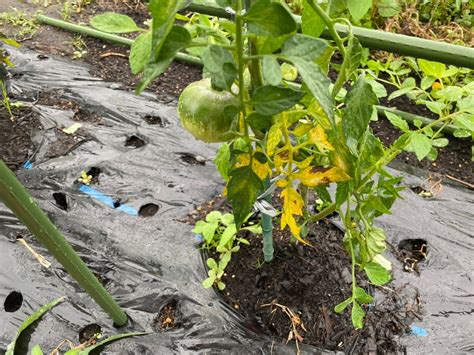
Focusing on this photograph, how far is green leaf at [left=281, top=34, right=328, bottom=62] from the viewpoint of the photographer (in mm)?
467

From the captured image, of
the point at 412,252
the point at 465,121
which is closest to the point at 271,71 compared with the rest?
the point at 465,121

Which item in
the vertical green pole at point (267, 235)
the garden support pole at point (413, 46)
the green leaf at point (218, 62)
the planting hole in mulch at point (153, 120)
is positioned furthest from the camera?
the planting hole in mulch at point (153, 120)

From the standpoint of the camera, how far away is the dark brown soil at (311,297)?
1.22 metres

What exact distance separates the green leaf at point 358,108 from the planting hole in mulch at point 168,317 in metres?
0.95

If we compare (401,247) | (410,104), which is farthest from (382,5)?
(410,104)

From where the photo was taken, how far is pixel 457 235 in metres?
1.52

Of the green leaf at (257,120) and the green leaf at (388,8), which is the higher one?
the green leaf at (388,8)

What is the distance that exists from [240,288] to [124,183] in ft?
2.38

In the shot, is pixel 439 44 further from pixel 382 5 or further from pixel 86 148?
pixel 86 148

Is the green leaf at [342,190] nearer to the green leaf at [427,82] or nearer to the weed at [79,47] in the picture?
the green leaf at [427,82]

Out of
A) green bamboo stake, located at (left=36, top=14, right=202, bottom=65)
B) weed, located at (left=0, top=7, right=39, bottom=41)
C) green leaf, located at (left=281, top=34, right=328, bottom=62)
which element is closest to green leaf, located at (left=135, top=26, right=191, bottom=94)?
green leaf, located at (left=281, top=34, right=328, bottom=62)

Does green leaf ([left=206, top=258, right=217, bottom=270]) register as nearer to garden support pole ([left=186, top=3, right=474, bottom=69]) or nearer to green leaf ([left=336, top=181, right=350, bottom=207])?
green leaf ([left=336, top=181, right=350, bottom=207])

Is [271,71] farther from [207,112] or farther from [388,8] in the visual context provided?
[388,8]

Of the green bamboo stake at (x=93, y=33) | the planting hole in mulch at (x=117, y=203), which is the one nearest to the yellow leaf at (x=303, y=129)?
the planting hole in mulch at (x=117, y=203)
